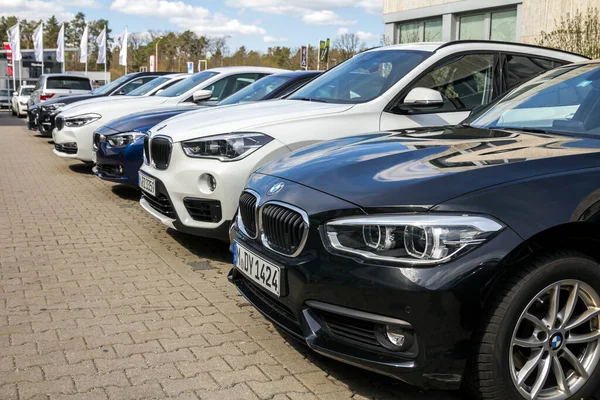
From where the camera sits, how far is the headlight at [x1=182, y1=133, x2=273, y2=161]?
16.5 feet

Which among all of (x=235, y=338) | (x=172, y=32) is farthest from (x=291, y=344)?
(x=172, y=32)

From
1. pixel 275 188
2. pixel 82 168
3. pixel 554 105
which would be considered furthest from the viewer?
pixel 82 168

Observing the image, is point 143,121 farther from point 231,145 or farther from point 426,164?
point 426,164

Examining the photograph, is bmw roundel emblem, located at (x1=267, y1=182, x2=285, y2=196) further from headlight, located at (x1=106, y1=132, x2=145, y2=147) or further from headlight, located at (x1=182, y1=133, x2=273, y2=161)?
headlight, located at (x1=106, y1=132, x2=145, y2=147)

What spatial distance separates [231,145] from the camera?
5.08 meters

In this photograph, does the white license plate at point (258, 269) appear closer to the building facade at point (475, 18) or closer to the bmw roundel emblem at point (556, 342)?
the bmw roundel emblem at point (556, 342)

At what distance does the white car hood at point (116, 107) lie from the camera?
10352mm

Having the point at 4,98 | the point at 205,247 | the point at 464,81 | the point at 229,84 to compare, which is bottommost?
the point at 205,247

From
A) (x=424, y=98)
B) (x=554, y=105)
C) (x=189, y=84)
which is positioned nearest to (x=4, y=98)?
(x=189, y=84)

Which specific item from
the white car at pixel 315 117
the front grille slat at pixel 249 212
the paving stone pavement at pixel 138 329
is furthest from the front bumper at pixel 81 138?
the front grille slat at pixel 249 212

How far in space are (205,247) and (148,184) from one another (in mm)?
767

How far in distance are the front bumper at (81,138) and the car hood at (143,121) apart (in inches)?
89.2

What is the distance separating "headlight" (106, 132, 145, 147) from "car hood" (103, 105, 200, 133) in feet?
0.19

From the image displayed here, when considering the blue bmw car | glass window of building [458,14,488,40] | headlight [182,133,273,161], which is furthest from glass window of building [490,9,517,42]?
headlight [182,133,273,161]
